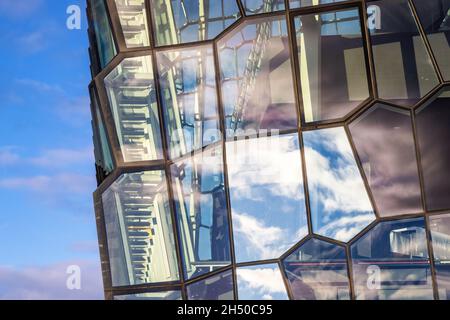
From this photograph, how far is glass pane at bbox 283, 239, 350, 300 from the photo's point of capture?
6.10 metres

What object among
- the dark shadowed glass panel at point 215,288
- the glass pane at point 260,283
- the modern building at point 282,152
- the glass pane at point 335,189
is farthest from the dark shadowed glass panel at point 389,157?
the dark shadowed glass panel at point 215,288

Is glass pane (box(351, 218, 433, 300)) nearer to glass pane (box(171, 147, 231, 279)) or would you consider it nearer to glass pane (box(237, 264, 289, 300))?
glass pane (box(237, 264, 289, 300))

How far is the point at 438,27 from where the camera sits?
626 centimetres

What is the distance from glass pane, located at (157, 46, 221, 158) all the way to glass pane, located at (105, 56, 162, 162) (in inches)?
6.3

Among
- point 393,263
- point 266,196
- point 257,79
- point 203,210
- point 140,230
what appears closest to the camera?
point 393,263

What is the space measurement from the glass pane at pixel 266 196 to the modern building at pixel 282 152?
0.01 meters

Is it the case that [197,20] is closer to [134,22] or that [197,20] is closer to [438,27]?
[134,22]

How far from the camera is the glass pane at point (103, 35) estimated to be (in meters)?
6.81

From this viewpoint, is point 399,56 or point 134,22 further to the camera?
point 134,22

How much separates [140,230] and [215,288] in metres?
1.01

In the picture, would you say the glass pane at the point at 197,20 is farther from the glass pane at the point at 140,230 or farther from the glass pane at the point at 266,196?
the glass pane at the point at 140,230

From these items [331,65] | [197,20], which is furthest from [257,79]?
[197,20]

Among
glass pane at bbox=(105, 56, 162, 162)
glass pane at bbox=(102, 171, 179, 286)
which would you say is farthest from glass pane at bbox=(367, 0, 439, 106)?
glass pane at bbox=(102, 171, 179, 286)
